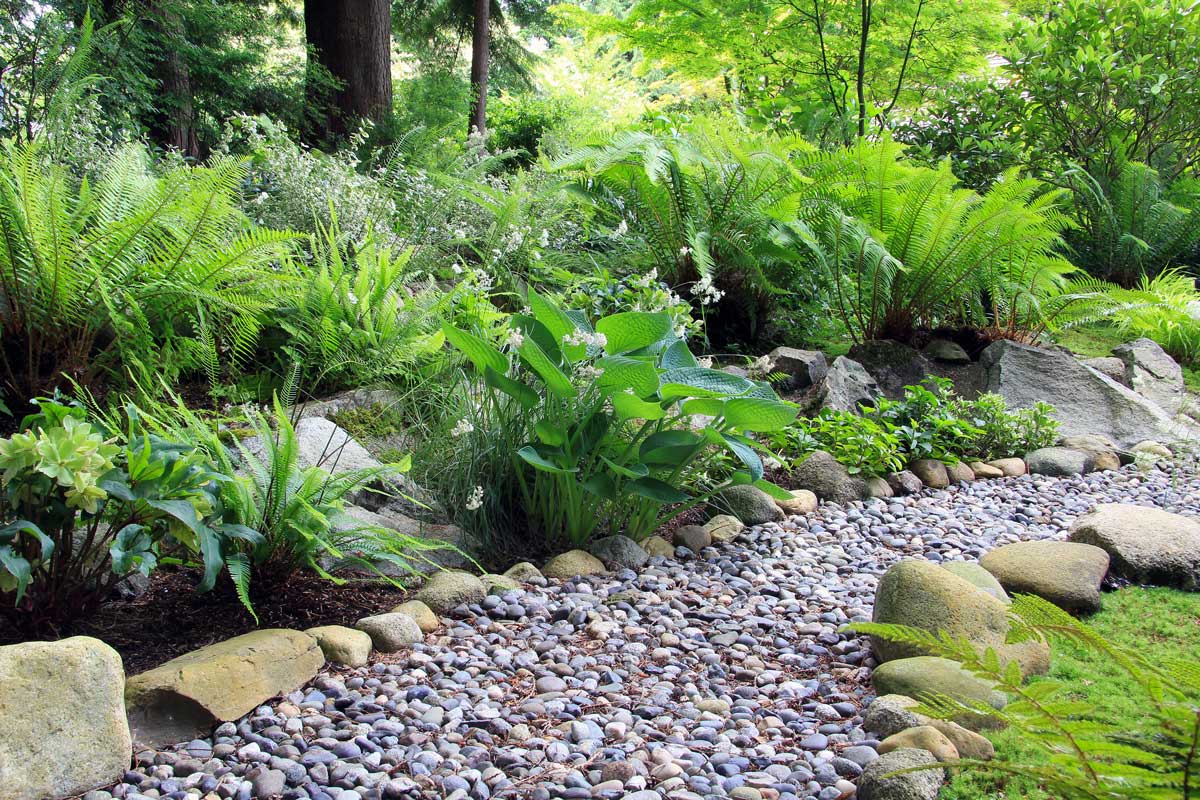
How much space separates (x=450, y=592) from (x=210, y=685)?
2.51ft

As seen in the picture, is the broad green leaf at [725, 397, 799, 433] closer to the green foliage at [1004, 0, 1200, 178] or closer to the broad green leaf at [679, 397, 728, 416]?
the broad green leaf at [679, 397, 728, 416]

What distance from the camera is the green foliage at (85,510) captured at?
1.83 meters

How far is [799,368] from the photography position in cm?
464

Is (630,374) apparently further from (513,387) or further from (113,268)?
(113,268)

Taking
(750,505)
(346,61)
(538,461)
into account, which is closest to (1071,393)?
(750,505)

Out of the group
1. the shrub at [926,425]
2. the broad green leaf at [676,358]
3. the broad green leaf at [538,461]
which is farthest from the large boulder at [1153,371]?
the broad green leaf at [538,461]

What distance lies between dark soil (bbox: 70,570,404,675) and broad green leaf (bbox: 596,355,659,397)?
893mm

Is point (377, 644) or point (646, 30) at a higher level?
point (646, 30)

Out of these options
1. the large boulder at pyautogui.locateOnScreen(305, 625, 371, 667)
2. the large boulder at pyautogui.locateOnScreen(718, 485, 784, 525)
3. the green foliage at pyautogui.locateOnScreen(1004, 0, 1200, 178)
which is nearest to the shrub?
the large boulder at pyautogui.locateOnScreen(718, 485, 784, 525)

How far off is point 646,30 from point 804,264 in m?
4.47

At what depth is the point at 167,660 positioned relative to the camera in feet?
6.72

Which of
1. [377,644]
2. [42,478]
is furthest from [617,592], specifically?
[42,478]

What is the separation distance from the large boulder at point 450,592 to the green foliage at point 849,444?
1.68 m

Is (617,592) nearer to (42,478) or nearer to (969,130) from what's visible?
(42,478)
